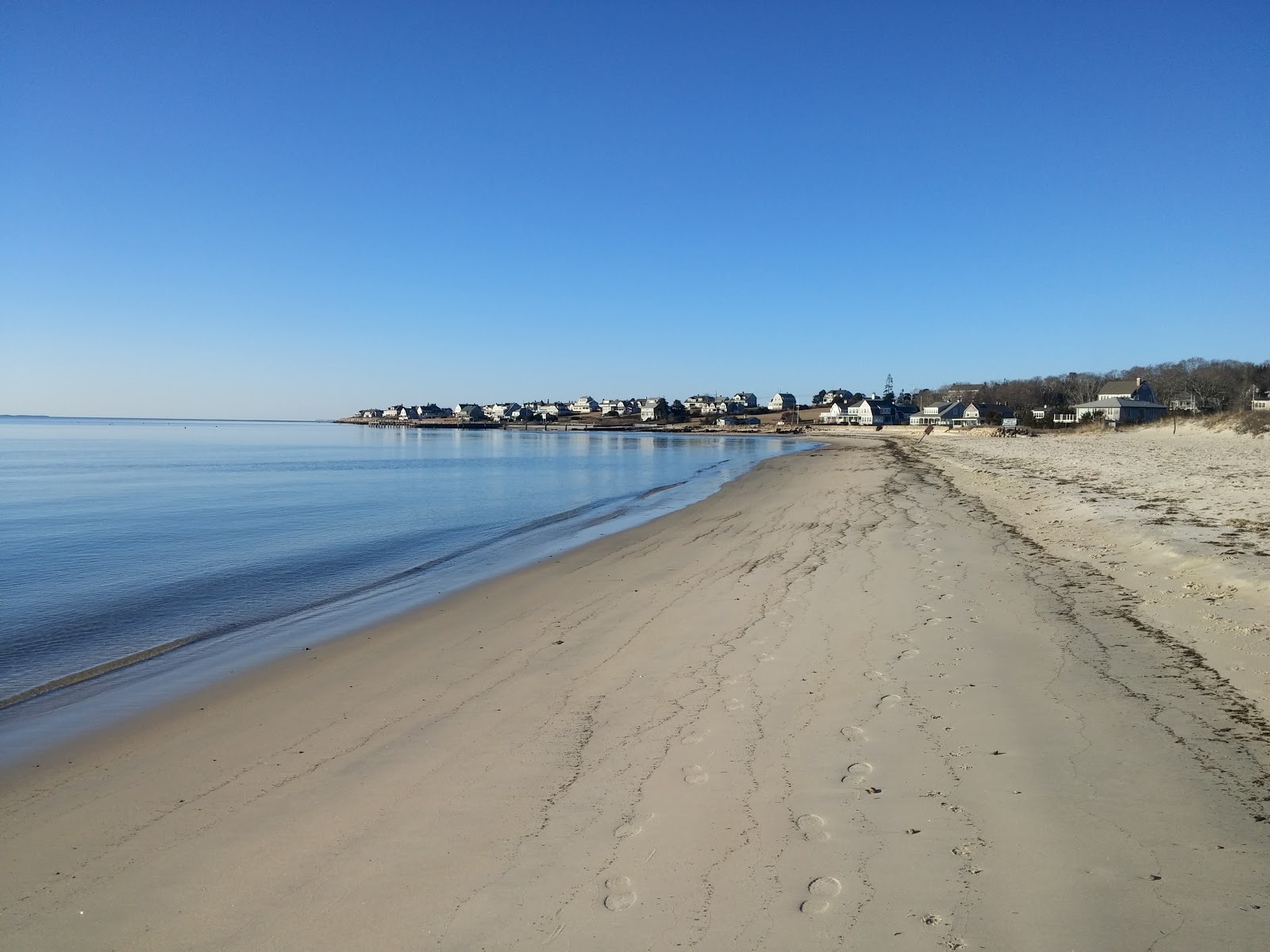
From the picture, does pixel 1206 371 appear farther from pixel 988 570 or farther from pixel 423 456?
pixel 988 570

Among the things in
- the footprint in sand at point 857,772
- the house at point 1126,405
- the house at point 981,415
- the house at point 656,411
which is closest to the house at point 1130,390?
the house at point 1126,405

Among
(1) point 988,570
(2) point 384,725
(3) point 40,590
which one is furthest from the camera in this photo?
(3) point 40,590

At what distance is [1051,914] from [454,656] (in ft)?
19.3

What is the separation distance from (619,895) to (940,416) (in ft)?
403

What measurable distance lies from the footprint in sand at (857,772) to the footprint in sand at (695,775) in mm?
806

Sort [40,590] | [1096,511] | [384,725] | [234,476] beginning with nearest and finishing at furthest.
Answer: [384,725] < [40,590] < [1096,511] < [234,476]

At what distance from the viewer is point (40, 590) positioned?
37.9ft

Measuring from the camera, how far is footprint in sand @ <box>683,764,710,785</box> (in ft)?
14.0

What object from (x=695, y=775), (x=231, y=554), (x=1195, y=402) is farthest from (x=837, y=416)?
(x=695, y=775)

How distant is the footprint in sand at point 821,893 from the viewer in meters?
3.05

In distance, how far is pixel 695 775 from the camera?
Answer: 14.3 feet

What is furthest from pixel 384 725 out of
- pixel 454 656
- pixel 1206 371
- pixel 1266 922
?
pixel 1206 371

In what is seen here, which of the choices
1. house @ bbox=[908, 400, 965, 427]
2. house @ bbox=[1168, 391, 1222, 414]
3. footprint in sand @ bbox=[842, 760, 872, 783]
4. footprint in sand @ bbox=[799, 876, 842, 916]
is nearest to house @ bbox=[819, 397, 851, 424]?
house @ bbox=[908, 400, 965, 427]

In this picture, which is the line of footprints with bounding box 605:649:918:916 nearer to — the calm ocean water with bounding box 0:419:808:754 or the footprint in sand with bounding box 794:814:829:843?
the footprint in sand with bounding box 794:814:829:843
